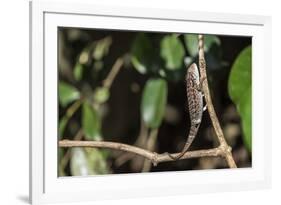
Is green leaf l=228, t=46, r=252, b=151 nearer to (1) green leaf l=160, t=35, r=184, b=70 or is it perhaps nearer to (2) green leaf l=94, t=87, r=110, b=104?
(1) green leaf l=160, t=35, r=184, b=70

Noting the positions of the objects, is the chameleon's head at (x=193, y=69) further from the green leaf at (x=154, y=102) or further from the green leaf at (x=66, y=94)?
the green leaf at (x=66, y=94)

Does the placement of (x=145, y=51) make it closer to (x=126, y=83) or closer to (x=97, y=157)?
(x=126, y=83)

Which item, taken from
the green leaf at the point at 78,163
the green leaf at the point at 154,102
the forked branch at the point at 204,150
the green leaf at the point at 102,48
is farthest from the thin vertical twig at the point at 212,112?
the green leaf at the point at 78,163

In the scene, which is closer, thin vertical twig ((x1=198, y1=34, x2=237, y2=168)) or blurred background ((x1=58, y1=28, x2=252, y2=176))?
blurred background ((x1=58, y1=28, x2=252, y2=176))

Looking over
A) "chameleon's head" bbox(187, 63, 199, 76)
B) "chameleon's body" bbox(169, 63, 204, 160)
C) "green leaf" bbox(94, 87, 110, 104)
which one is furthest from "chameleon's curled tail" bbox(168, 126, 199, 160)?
"green leaf" bbox(94, 87, 110, 104)

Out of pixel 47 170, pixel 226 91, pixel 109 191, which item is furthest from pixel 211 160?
pixel 47 170

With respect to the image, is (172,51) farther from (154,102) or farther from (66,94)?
(66,94)
